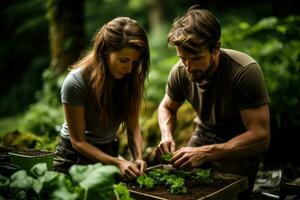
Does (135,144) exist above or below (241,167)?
above

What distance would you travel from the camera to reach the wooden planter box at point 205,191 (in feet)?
9.66

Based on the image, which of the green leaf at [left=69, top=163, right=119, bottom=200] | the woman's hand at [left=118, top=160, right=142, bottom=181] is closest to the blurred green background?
the woman's hand at [left=118, top=160, right=142, bottom=181]

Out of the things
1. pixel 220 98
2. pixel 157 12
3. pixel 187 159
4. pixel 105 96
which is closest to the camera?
pixel 187 159

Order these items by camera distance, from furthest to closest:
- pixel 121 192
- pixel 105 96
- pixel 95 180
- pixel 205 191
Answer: pixel 105 96, pixel 205 191, pixel 121 192, pixel 95 180

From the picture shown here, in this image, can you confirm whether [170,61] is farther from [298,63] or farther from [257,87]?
[257,87]

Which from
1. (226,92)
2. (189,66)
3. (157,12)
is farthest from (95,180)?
(157,12)

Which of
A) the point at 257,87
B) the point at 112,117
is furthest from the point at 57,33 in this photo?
the point at 257,87

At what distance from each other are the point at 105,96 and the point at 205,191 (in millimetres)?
1178

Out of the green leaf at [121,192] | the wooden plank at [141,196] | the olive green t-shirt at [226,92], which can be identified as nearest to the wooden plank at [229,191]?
the wooden plank at [141,196]

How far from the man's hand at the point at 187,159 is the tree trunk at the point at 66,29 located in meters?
5.88

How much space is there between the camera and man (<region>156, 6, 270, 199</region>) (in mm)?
3627

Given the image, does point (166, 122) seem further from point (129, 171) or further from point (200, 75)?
point (129, 171)

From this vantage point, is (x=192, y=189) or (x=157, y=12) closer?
(x=192, y=189)

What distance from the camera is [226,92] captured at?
3.88 meters
